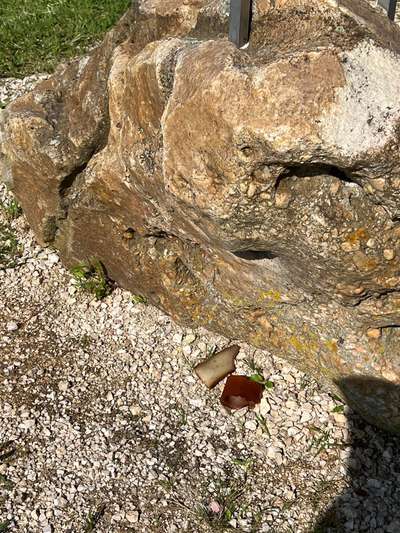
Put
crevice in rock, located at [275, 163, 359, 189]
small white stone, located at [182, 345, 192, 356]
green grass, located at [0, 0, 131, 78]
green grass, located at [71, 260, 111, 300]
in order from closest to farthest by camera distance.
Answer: crevice in rock, located at [275, 163, 359, 189] < small white stone, located at [182, 345, 192, 356] < green grass, located at [71, 260, 111, 300] < green grass, located at [0, 0, 131, 78]

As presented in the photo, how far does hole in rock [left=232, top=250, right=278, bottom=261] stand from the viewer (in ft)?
13.5

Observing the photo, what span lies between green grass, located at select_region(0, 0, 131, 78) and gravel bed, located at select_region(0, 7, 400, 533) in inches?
162

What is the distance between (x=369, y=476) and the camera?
14.3 feet

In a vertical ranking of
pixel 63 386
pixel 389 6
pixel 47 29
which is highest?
pixel 389 6

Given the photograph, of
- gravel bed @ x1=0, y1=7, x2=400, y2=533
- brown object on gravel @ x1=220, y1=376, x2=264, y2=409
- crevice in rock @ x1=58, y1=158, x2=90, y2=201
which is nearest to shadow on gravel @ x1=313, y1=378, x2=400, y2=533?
gravel bed @ x1=0, y1=7, x2=400, y2=533

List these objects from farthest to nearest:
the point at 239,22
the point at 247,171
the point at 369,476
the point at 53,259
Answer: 1. the point at 53,259
2. the point at 369,476
3. the point at 239,22
4. the point at 247,171

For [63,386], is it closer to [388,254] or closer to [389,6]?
[388,254]

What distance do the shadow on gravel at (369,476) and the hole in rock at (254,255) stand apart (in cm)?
101

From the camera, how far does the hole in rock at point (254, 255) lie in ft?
13.5

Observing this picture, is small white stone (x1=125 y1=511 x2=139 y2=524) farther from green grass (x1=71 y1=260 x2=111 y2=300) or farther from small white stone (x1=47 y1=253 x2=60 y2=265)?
small white stone (x1=47 y1=253 x2=60 y2=265)

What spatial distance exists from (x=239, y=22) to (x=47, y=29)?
6.14 meters

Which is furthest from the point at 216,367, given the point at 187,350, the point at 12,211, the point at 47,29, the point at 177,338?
the point at 47,29

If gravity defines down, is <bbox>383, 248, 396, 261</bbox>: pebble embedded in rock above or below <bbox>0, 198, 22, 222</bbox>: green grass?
above

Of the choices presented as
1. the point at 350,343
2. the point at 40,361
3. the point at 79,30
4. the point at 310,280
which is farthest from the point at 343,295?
the point at 79,30
